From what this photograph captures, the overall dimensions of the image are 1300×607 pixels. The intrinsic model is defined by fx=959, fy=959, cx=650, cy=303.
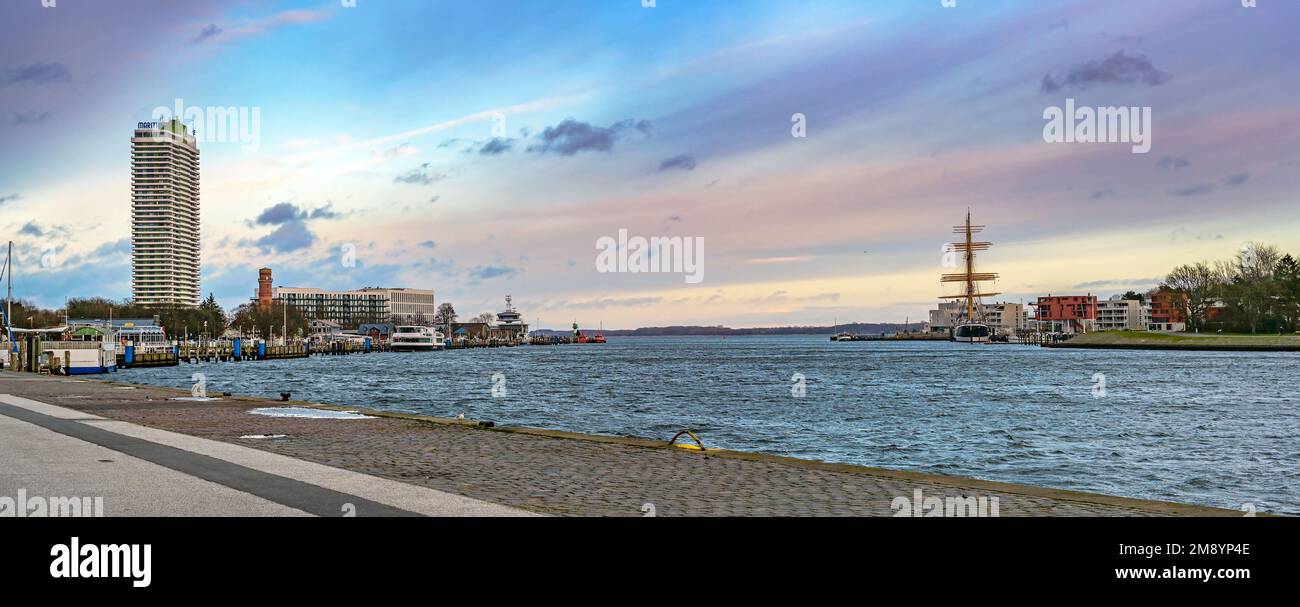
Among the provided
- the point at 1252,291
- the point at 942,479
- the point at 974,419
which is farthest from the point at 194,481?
the point at 1252,291

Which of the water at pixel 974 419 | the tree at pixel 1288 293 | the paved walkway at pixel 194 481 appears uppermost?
the tree at pixel 1288 293

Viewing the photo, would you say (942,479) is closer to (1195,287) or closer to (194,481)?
(194,481)

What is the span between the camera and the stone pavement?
39.9 ft

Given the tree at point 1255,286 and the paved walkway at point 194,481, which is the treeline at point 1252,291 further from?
the paved walkway at point 194,481

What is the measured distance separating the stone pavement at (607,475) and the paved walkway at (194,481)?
29.4 inches

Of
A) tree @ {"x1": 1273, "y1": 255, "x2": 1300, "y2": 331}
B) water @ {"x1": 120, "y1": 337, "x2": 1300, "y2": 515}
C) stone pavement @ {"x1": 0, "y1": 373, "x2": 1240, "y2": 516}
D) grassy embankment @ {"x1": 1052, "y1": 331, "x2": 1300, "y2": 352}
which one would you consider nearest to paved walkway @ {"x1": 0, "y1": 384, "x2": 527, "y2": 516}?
stone pavement @ {"x1": 0, "y1": 373, "x2": 1240, "y2": 516}

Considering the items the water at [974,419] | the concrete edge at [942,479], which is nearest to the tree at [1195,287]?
the water at [974,419]

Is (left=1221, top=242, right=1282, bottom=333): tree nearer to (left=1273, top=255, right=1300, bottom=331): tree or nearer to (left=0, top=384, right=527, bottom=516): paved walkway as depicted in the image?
(left=1273, top=255, right=1300, bottom=331): tree

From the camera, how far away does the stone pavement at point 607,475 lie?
1216 cm
